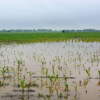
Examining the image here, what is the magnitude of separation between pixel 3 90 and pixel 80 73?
2.71 meters

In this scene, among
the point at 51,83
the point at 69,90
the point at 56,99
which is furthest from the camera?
the point at 51,83

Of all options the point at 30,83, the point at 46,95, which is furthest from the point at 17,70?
the point at 46,95

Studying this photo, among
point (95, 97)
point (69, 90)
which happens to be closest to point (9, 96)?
point (69, 90)

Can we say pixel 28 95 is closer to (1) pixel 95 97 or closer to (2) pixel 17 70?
(1) pixel 95 97

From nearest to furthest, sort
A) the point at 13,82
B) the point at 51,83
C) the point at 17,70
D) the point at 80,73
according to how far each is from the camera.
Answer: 1. the point at 51,83
2. the point at 13,82
3. the point at 80,73
4. the point at 17,70

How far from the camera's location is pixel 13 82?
3.96 metres

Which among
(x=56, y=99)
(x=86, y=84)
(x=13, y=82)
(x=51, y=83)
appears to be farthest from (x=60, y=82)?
(x=13, y=82)

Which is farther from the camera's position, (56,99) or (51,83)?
(51,83)

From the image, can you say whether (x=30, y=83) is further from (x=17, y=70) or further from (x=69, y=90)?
(x=17, y=70)

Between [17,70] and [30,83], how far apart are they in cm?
149

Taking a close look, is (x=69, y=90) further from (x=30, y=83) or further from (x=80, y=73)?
(x=80, y=73)

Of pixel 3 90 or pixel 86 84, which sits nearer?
pixel 3 90

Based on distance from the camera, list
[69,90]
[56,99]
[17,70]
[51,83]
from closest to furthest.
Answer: [56,99]
[69,90]
[51,83]
[17,70]

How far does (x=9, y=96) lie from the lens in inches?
124
